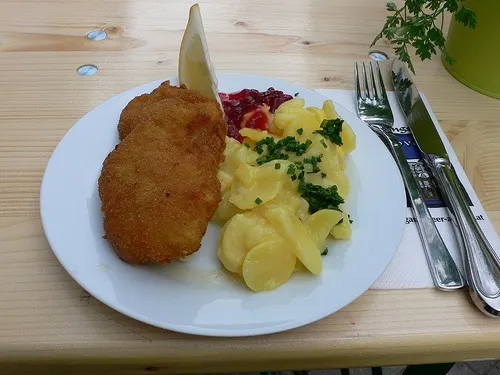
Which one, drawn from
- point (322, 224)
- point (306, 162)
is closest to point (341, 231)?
point (322, 224)

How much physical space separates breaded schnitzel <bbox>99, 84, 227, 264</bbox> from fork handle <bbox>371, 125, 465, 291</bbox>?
0.50 m

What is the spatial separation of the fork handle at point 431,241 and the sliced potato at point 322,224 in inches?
9.8

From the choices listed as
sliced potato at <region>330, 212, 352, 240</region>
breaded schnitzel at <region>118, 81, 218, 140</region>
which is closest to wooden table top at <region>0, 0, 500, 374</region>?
sliced potato at <region>330, 212, 352, 240</region>

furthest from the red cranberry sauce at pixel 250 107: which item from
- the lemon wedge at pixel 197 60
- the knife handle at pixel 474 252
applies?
the knife handle at pixel 474 252

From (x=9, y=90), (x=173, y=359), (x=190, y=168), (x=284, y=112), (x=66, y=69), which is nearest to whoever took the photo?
(x=173, y=359)

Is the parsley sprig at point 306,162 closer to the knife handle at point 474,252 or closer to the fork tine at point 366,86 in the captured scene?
the knife handle at point 474,252

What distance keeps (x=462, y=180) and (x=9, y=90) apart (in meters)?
1.40

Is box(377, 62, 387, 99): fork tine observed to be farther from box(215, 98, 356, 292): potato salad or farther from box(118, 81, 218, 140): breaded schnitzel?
box(118, 81, 218, 140): breaded schnitzel

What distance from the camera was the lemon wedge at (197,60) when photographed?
1316 mm

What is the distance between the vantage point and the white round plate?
872mm

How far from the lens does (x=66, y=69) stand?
1627mm

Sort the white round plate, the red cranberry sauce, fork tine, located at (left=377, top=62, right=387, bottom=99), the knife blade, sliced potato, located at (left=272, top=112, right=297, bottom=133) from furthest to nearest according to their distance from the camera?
fork tine, located at (left=377, top=62, right=387, bottom=99) → the red cranberry sauce → sliced potato, located at (left=272, top=112, right=297, bottom=133) → the knife blade → the white round plate

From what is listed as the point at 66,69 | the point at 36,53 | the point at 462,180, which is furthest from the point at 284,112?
the point at 36,53

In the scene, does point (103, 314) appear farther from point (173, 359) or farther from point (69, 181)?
point (69, 181)
